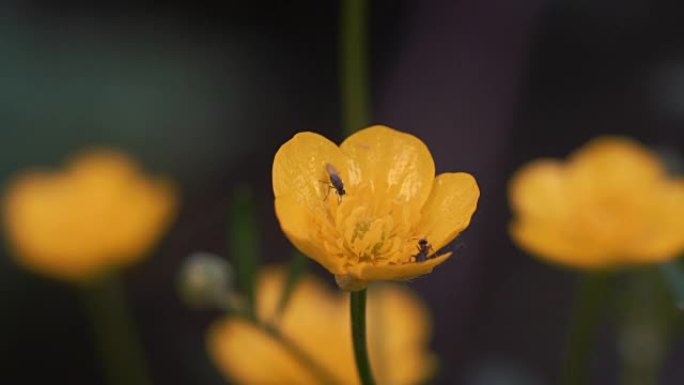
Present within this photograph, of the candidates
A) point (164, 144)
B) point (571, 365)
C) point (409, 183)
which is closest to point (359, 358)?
point (409, 183)

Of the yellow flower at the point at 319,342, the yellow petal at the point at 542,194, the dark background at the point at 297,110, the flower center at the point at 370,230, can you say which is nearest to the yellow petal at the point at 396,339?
the yellow flower at the point at 319,342

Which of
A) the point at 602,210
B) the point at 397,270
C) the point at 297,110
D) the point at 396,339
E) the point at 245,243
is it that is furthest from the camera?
the point at 297,110

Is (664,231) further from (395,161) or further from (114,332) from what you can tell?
(114,332)

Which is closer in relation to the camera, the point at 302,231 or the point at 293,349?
the point at 302,231

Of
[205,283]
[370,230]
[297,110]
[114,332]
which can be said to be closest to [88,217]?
[114,332]

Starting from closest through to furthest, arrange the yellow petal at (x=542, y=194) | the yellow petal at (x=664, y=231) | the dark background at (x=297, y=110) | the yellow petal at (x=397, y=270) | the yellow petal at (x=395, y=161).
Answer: the yellow petal at (x=397, y=270), the yellow petal at (x=395, y=161), the yellow petal at (x=664, y=231), the yellow petal at (x=542, y=194), the dark background at (x=297, y=110)

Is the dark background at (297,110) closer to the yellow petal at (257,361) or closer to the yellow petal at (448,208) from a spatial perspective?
the yellow petal at (257,361)
